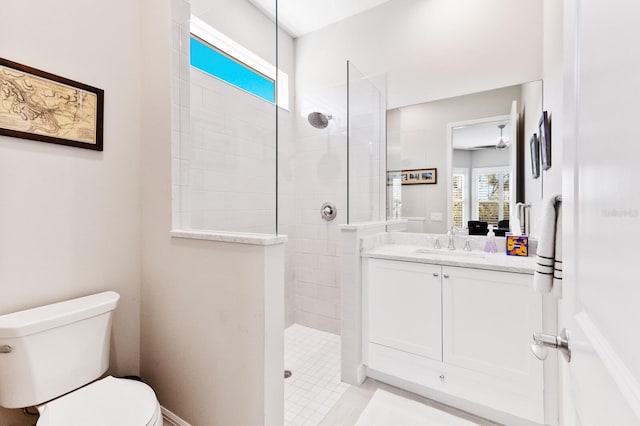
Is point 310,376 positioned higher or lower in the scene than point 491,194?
lower

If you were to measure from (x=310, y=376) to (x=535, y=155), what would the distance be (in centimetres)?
212

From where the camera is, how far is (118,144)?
1778 millimetres

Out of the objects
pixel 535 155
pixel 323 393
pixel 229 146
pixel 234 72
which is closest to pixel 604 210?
pixel 535 155

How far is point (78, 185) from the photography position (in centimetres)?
161

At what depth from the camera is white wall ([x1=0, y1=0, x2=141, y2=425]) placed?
1406 mm

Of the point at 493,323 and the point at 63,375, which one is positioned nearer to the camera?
the point at 63,375

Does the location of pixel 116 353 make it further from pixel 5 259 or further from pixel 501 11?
pixel 501 11

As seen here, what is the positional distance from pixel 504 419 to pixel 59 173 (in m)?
2.75

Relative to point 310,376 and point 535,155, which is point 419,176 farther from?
point 310,376

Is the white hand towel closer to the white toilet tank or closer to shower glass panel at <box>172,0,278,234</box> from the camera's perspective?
shower glass panel at <box>172,0,278,234</box>

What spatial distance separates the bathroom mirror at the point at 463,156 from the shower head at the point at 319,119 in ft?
1.97

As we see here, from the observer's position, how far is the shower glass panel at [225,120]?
1795 mm

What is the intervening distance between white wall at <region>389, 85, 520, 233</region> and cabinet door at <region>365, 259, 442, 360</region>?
614 millimetres

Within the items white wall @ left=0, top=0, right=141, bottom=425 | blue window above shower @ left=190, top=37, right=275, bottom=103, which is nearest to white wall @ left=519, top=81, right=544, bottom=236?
blue window above shower @ left=190, top=37, right=275, bottom=103
